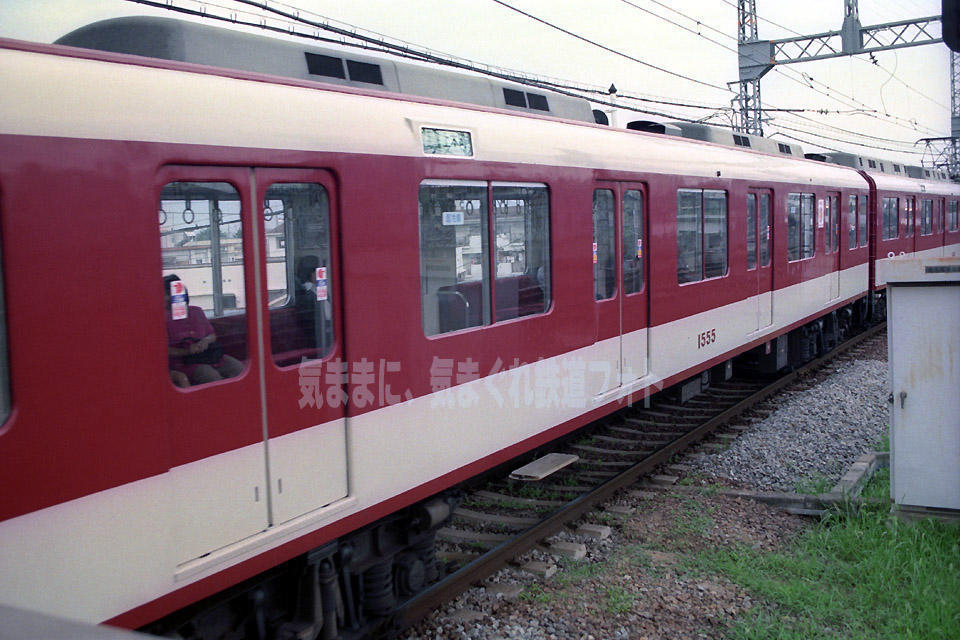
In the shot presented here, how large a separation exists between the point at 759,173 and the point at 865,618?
652cm

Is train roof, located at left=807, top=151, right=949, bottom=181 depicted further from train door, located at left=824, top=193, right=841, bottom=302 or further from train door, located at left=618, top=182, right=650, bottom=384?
train door, located at left=618, top=182, right=650, bottom=384

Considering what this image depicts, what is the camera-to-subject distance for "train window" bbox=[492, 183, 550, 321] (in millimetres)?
5508

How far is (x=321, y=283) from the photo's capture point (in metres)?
4.17

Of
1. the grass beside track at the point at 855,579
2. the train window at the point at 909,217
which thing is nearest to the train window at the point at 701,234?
the grass beside track at the point at 855,579

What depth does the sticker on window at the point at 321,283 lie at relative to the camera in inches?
163

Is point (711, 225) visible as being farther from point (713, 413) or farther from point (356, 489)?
point (356, 489)

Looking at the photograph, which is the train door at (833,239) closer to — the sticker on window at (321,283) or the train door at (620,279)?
the train door at (620,279)

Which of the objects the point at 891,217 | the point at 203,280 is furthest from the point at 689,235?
the point at 891,217

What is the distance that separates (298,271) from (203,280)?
20.9 inches

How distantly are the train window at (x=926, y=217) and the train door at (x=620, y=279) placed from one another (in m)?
15.2

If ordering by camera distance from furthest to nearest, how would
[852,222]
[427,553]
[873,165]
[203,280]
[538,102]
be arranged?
1. [873,165]
2. [852,222]
3. [538,102]
4. [427,553]
5. [203,280]

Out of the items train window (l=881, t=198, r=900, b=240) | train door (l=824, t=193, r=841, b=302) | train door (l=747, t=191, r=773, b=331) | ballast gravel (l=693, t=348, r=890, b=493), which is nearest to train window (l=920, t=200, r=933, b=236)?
train window (l=881, t=198, r=900, b=240)

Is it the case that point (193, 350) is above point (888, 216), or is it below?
below

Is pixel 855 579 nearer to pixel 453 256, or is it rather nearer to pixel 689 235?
pixel 453 256
